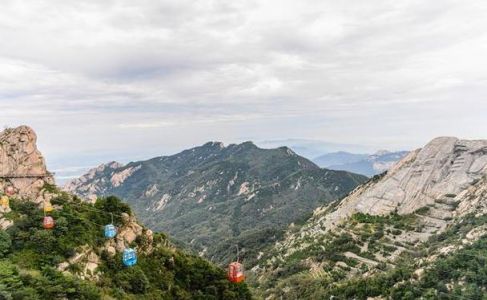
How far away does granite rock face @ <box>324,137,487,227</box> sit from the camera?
108500 mm

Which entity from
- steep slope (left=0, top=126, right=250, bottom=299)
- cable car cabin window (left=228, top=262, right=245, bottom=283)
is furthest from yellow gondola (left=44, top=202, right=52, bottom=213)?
cable car cabin window (left=228, top=262, right=245, bottom=283)

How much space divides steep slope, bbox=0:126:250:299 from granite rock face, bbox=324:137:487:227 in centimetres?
7490

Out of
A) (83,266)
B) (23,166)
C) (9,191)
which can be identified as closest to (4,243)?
(83,266)

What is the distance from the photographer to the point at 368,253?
90438 mm

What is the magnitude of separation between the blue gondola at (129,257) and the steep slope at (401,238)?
37.1 meters

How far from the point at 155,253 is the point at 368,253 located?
5681 cm

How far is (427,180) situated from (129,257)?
319 feet

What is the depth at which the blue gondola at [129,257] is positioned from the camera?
1692 inches

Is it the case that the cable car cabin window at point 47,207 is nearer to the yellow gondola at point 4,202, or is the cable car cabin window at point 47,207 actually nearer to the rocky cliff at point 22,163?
the yellow gondola at point 4,202

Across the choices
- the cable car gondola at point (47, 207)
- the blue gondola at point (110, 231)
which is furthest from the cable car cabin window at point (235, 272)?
the cable car gondola at point (47, 207)

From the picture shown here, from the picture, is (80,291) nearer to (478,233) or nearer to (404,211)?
(478,233)

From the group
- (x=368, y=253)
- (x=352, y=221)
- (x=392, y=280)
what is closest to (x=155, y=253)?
(x=392, y=280)

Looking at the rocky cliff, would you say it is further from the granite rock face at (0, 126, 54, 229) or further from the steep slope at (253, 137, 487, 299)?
the steep slope at (253, 137, 487, 299)

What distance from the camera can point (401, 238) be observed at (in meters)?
95.6
